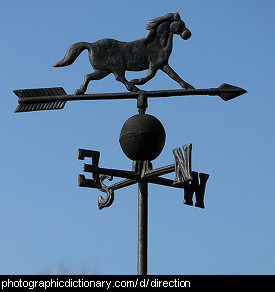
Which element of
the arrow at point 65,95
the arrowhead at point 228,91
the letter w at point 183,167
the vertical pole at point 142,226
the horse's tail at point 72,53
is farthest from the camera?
the horse's tail at point 72,53

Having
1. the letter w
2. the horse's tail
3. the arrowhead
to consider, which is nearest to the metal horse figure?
the horse's tail

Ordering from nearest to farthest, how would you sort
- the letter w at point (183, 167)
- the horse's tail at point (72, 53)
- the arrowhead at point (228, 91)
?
the letter w at point (183, 167)
the arrowhead at point (228, 91)
the horse's tail at point (72, 53)

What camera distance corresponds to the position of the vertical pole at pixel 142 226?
575 cm

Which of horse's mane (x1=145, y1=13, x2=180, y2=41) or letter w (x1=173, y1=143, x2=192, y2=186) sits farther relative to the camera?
horse's mane (x1=145, y1=13, x2=180, y2=41)

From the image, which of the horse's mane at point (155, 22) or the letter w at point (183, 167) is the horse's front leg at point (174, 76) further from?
the letter w at point (183, 167)

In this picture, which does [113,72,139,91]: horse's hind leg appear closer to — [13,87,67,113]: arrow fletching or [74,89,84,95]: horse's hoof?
[74,89,84,95]: horse's hoof

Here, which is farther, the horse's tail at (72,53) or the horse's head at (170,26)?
the horse's tail at (72,53)

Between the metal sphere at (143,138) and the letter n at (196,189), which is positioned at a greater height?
the metal sphere at (143,138)

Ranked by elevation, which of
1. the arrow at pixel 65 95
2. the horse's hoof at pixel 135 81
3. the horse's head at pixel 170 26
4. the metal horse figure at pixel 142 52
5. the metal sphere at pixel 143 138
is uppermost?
the horse's head at pixel 170 26

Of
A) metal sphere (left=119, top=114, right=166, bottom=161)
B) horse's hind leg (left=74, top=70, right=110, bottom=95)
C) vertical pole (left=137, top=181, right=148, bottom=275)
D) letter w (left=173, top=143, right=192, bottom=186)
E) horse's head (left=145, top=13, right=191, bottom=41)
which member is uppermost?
horse's head (left=145, top=13, right=191, bottom=41)

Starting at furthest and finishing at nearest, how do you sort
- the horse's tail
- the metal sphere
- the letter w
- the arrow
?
1. the horse's tail
2. the arrow
3. the metal sphere
4. the letter w

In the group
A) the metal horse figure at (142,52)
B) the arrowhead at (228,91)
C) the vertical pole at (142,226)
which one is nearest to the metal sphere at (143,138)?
the vertical pole at (142,226)

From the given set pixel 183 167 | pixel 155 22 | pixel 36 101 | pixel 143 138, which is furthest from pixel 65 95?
pixel 183 167

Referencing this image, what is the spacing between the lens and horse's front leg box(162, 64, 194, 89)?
246 inches
